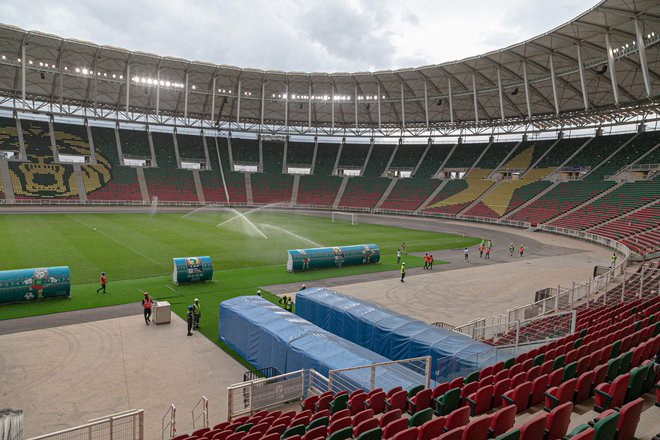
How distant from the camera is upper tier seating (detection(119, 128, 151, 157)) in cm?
7819

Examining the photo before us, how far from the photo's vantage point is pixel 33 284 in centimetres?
2012

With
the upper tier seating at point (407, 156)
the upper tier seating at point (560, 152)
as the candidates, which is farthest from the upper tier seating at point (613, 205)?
the upper tier seating at point (407, 156)

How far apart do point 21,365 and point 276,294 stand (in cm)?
1212

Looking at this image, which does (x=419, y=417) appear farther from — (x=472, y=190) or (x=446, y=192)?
(x=446, y=192)

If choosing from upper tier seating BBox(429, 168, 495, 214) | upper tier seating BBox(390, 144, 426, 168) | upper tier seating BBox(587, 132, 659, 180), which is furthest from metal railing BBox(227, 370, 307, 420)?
upper tier seating BBox(390, 144, 426, 168)

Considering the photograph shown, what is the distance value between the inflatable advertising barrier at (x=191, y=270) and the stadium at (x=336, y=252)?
0.13 meters

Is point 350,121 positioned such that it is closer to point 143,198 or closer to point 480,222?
point 480,222

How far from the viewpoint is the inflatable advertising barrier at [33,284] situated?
19594 millimetres

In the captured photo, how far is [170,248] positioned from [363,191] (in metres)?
52.6

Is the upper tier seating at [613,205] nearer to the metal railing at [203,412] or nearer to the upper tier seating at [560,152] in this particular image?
the upper tier seating at [560,152]

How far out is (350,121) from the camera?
85.3 m

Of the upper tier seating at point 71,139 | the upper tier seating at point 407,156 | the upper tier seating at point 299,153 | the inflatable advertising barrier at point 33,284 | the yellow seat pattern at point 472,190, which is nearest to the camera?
the inflatable advertising barrier at point 33,284

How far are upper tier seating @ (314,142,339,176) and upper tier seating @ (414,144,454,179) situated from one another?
19.0 meters

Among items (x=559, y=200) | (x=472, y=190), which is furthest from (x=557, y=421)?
(x=472, y=190)
